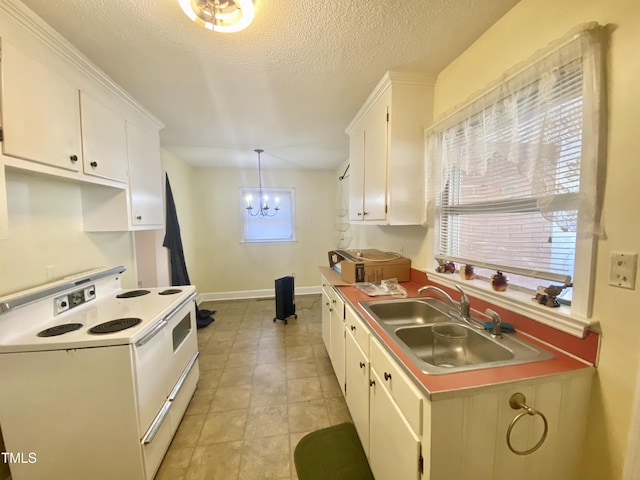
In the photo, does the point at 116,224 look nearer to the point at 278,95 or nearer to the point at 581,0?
the point at 278,95

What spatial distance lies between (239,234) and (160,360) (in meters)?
3.30

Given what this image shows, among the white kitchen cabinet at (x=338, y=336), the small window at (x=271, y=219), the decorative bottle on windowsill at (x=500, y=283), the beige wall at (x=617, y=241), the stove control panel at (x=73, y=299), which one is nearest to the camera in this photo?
the beige wall at (x=617, y=241)

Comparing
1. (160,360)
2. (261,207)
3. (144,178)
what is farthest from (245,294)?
(160,360)

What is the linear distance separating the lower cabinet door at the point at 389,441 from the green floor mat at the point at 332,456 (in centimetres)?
26

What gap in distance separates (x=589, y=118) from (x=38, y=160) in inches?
93.9

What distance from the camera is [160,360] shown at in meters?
1.55

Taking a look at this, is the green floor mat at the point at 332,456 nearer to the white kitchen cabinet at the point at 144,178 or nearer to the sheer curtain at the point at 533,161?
the sheer curtain at the point at 533,161

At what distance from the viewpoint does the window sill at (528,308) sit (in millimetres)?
943

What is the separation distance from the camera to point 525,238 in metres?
1.21

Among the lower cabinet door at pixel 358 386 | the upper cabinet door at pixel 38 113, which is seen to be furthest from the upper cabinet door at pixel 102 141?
the lower cabinet door at pixel 358 386

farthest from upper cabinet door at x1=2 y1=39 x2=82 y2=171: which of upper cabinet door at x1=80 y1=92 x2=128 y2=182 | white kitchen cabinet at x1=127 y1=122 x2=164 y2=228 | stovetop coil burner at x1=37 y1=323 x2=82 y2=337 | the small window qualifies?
the small window

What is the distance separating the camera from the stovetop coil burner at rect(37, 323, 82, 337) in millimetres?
1296

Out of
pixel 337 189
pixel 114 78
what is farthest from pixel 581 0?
pixel 337 189

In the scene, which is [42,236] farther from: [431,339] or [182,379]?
[431,339]
